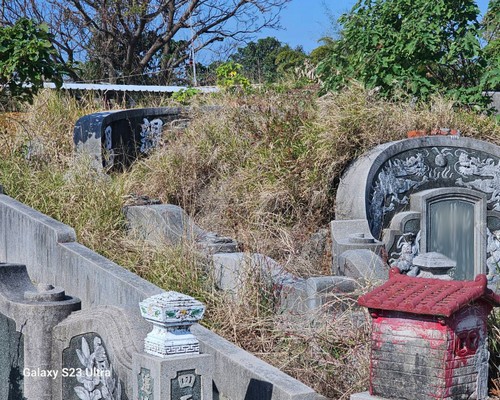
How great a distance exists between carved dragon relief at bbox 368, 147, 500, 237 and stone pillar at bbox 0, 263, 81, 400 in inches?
196

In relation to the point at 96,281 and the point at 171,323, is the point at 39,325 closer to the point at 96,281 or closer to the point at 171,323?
Result: the point at 96,281

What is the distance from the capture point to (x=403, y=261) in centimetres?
1063

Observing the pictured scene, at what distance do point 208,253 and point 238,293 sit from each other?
1226 millimetres

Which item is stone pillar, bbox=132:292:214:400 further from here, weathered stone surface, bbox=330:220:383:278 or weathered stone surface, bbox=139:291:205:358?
weathered stone surface, bbox=330:220:383:278

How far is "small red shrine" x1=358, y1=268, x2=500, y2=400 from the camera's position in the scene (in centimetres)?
525

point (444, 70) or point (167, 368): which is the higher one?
point (444, 70)

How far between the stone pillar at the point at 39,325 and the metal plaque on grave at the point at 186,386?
1702mm

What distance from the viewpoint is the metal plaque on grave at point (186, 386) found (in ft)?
17.0

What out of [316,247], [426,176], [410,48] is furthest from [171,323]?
[410,48]

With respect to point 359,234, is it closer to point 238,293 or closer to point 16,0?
point 238,293

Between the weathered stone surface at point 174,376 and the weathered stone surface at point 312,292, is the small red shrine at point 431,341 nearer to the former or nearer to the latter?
the weathered stone surface at point 174,376

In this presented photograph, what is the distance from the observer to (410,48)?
1345 centimetres

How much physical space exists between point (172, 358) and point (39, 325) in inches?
76.4

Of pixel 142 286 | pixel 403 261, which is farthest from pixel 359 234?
pixel 142 286
